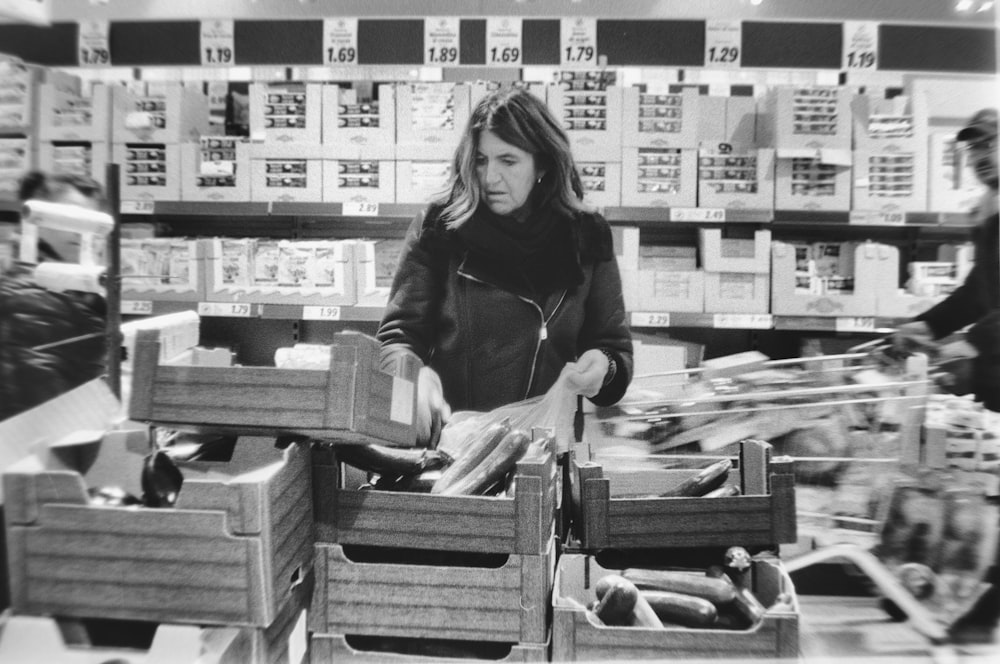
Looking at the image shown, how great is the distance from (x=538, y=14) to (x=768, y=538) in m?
1.82

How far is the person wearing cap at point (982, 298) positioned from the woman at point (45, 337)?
2.54 metres

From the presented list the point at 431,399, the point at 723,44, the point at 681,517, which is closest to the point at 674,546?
the point at 681,517

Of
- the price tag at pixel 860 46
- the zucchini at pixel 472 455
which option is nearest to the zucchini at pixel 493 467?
the zucchini at pixel 472 455

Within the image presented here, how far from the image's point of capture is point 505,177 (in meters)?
2.56

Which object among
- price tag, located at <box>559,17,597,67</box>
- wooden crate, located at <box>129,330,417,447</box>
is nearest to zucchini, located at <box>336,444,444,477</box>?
wooden crate, located at <box>129,330,417,447</box>

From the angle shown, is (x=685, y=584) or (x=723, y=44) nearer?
(x=685, y=584)

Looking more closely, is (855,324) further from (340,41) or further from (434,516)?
(340,41)

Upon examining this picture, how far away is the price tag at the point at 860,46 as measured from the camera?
2.52 meters

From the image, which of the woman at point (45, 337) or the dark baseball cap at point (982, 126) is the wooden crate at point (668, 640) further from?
the dark baseball cap at point (982, 126)

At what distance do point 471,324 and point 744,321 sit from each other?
1.03m

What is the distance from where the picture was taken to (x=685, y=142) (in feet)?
9.07

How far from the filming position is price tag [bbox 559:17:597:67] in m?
2.56

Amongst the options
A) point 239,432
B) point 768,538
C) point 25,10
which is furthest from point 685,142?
point 25,10

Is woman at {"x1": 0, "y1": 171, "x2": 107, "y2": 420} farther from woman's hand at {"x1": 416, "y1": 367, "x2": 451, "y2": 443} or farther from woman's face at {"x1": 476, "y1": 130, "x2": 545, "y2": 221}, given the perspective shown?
woman's face at {"x1": 476, "y1": 130, "x2": 545, "y2": 221}
